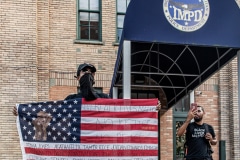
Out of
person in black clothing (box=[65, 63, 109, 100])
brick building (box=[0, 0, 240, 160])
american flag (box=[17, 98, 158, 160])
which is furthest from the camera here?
brick building (box=[0, 0, 240, 160])

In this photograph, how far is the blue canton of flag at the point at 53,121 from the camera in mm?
6934

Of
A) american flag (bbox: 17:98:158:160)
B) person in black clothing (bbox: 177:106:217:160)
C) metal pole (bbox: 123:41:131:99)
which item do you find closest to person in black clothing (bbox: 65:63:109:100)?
american flag (bbox: 17:98:158:160)

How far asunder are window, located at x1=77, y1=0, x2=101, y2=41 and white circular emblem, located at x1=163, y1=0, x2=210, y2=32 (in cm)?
598

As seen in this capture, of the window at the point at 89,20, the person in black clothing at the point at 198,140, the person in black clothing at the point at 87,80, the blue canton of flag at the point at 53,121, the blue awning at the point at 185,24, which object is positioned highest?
the window at the point at 89,20

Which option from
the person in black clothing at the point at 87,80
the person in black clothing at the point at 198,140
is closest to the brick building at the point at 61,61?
the person in black clothing at the point at 198,140

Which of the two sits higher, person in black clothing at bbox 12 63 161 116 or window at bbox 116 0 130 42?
window at bbox 116 0 130 42

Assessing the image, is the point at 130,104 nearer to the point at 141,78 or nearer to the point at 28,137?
the point at 28,137

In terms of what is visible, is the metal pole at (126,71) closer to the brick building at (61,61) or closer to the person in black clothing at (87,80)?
the person in black clothing at (87,80)

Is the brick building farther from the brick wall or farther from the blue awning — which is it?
the blue awning

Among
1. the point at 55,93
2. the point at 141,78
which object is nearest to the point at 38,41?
the point at 55,93

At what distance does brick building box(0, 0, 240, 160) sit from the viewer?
12.9 meters

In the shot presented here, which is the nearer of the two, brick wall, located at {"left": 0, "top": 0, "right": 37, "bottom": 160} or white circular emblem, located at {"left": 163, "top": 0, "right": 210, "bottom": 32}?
white circular emblem, located at {"left": 163, "top": 0, "right": 210, "bottom": 32}

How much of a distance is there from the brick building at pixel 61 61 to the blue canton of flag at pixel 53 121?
19.6 ft

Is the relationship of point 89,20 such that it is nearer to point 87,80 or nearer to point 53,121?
point 53,121
